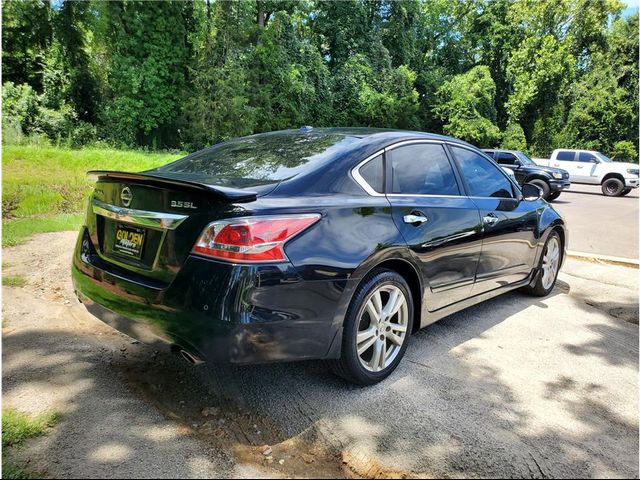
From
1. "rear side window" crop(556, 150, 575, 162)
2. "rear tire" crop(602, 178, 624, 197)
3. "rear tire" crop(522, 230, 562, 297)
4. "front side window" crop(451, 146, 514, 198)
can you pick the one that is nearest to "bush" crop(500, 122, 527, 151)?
"rear side window" crop(556, 150, 575, 162)

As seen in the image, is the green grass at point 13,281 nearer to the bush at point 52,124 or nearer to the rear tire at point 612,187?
the bush at point 52,124

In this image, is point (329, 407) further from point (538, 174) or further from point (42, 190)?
point (538, 174)

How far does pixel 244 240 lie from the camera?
229 centimetres

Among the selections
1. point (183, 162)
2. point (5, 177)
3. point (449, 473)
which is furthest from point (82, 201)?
point (449, 473)

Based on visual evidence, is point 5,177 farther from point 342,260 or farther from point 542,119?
point 542,119

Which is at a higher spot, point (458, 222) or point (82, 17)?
point (82, 17)

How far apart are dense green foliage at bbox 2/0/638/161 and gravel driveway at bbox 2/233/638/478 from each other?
13.1 m

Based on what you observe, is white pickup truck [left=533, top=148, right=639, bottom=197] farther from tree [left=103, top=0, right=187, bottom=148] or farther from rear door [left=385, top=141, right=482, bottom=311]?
rear door [left=385, top=141, right=482, bottom=311]

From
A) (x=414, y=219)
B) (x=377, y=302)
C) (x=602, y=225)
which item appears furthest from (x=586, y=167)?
(x=377, y=302)

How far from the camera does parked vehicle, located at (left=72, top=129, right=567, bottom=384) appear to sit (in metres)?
2.31

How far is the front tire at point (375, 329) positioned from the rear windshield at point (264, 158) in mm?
822

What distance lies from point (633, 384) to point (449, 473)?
1909 millimetres

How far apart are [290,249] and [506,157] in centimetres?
1686

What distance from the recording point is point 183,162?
339 cm
